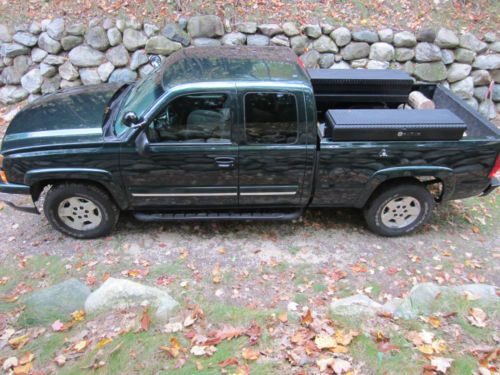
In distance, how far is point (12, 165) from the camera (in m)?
4.48

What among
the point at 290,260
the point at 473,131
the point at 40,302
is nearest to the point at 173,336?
the point at 40,302

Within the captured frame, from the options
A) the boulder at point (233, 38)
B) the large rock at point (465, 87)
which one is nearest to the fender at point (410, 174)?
the large rock at point (465, 87)

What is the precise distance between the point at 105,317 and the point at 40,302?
66cm

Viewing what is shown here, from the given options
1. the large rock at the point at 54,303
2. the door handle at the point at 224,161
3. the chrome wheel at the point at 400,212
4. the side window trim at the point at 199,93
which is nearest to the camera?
the large rock at the point at 54,303

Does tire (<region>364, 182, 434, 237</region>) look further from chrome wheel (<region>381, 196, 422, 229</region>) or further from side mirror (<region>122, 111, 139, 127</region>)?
side mirror (<region>122, 111, 139, 127</region>)

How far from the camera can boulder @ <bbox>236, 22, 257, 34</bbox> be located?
7504 mm

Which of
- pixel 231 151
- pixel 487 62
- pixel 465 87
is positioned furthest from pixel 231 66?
pixel 487 62

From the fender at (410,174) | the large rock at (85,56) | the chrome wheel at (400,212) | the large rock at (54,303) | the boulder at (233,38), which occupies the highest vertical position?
the boulder at (233,38)

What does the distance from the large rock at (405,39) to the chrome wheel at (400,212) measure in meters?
3.85

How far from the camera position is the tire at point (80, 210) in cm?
466

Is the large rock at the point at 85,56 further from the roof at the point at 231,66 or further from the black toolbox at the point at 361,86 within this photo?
the black toolbox at the point at 361,86

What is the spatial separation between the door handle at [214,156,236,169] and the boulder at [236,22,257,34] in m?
3.93

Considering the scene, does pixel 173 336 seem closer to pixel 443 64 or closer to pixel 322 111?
pixel 322 111

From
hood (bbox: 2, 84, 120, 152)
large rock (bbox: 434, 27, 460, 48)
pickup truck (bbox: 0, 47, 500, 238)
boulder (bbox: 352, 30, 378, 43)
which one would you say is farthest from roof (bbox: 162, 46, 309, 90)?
large rock (bbox: 434, 27, 460, 48)
